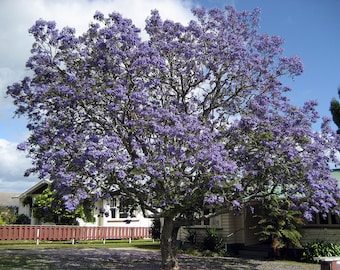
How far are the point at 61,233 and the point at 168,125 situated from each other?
18.7 meters

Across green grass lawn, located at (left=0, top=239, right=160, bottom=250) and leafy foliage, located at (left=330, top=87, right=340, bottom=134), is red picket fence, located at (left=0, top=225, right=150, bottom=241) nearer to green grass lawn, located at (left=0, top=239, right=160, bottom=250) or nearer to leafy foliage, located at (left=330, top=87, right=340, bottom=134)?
green grass lawn, located at (left=0, top=239, right=160, bottom=250)

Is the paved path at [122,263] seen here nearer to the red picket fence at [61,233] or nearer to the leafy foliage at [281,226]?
the leafy foliage at [281,226]

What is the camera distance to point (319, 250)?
1802 centimetres

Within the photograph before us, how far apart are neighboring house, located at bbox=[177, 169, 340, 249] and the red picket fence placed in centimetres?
806

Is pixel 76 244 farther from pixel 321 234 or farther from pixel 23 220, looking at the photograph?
pixel 321 234

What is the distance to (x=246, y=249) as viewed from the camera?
22.2m

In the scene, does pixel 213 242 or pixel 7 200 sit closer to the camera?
pixel 213 242

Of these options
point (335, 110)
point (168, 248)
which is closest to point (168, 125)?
point (168, 248)

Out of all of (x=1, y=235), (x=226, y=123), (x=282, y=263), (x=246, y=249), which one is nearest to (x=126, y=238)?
(x=1, y=235)

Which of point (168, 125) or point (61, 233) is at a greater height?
point (168, 125)

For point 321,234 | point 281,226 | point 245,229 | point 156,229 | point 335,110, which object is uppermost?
point 335,110

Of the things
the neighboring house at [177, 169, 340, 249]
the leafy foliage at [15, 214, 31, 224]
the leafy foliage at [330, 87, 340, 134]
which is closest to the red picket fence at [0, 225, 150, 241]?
the neighboring house at [177, 169, 340, 249]

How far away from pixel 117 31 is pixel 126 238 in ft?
74.4

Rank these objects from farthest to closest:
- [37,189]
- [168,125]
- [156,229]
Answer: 1. [37,189]
2. [156,229]
3. [168,125]
